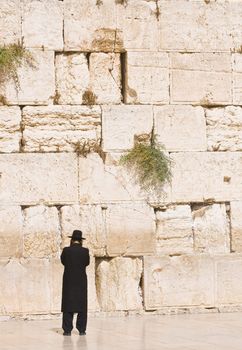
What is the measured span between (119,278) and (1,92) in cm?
292

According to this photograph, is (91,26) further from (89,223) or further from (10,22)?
(89,223)

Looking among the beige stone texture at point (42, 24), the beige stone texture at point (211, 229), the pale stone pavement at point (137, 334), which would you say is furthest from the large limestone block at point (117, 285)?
the beige stone texture at point (42, 24)

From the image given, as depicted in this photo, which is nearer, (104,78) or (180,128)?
(104,78)

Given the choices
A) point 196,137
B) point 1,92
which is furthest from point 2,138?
point 196,137

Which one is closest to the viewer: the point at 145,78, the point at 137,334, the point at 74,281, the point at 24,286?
the point at 137,334

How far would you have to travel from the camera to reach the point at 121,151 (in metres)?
15.6

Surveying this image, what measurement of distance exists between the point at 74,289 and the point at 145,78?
3.65 m

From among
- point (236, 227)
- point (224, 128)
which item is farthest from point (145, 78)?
point (236, 227)

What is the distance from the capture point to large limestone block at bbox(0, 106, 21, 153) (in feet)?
50.3

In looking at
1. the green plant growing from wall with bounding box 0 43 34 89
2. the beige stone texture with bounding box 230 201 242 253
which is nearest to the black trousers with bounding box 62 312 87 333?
the beige stone texture with bounding box 230 201 242 253

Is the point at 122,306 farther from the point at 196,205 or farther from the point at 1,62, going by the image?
the point at 1,62

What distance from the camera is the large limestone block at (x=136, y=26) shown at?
15.7 metres

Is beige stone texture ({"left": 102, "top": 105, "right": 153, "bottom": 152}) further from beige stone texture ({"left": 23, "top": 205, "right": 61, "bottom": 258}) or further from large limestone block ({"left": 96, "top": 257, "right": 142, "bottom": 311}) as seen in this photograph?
large limestone block ({"left": 96, "top": 257, "right": 142, "bottom": 311})

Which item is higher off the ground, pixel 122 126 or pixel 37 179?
pixel 122 126
